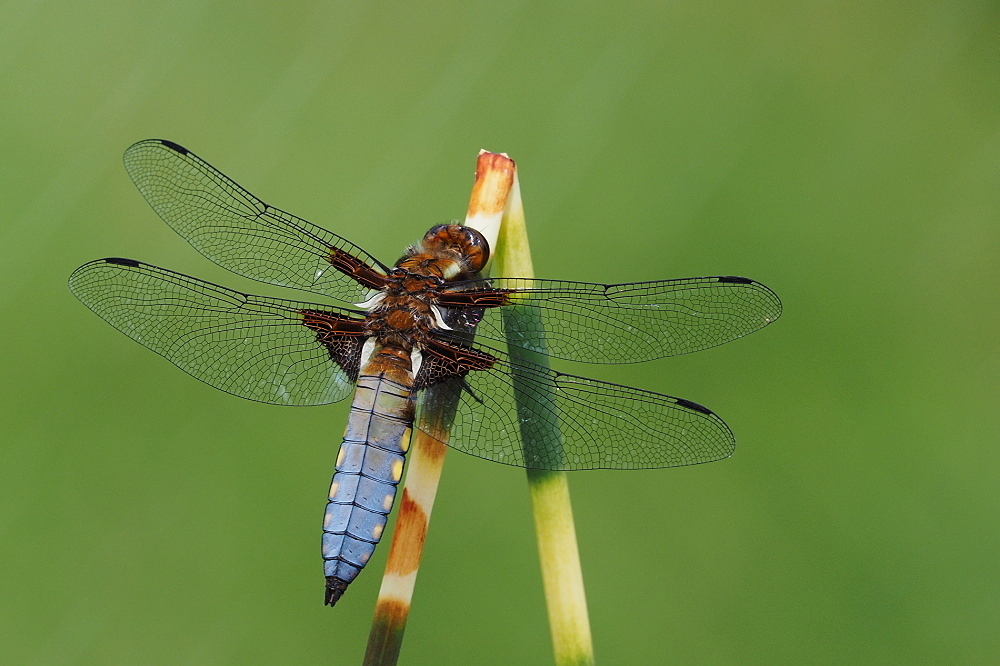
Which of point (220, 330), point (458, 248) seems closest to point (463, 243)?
point (458, 248)

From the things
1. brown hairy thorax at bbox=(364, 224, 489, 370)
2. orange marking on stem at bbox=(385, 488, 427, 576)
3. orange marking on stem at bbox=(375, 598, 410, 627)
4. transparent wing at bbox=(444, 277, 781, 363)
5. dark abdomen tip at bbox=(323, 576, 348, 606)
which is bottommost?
orange marking on stem at bbox=(375, 598, 410, 627)

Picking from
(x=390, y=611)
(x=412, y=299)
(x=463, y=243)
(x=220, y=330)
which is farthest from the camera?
(x=220, y=330)

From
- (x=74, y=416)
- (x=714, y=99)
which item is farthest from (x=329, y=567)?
(x=714, y=99)

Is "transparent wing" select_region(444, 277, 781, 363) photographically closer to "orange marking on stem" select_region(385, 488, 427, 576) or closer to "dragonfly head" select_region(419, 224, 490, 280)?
"dragonfly head" select_region(419, 224, 490, 280)

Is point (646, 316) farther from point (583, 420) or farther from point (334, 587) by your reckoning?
point (334, 587)

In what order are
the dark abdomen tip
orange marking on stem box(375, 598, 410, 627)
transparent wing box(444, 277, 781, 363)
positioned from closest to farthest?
orange marking on stem box(375, 598, 410, 627), the dark abdomen tip, transparent wing box(444, 277, 781, 363)

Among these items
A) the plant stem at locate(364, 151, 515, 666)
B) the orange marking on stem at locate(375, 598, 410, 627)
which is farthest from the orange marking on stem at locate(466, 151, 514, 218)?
the orange marking on stem at locate(375, 598, 410, 627)
